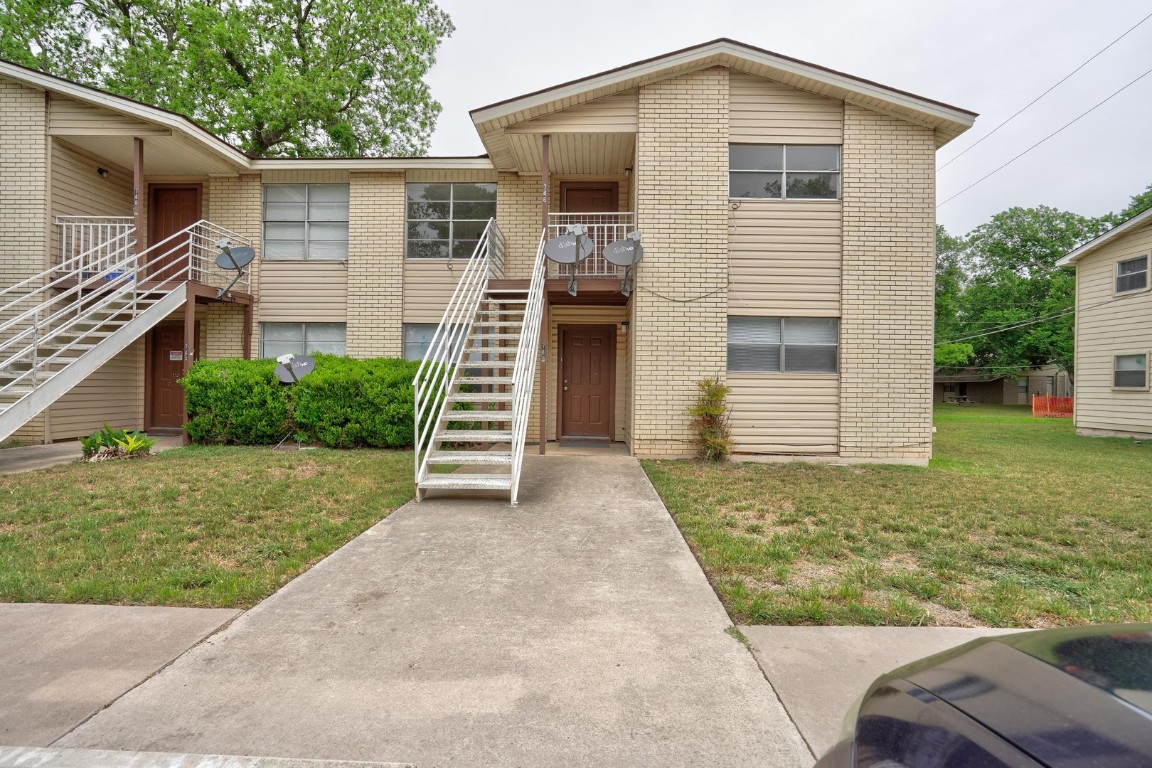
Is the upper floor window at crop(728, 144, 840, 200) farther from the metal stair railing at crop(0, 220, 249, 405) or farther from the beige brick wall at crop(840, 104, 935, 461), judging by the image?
the metal stair railing at crop(0, 220, 249, 405)

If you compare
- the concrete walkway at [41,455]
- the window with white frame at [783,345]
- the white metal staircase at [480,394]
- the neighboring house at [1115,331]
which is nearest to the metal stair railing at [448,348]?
the white metal staircase at [480,394]

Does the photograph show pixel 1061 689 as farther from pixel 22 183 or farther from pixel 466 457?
pixel 22 183

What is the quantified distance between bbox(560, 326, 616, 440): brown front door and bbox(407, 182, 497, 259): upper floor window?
3.05 m

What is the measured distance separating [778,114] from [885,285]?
3.64 meters

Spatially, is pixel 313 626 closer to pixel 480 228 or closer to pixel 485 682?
pixel 485 682

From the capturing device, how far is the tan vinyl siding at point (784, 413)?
981 cm

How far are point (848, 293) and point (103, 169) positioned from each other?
15.7 metres

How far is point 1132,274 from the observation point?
14266 mm

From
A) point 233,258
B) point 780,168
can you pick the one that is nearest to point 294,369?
point 233,258

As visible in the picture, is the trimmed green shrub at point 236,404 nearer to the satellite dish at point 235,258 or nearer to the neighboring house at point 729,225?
the neighboring house at point 729,225

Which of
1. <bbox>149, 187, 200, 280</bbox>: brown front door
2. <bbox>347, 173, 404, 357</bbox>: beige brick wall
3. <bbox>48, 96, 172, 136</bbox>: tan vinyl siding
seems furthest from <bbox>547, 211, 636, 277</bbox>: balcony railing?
<bbox>149, 187, 200, 280</bbox>: brown front door

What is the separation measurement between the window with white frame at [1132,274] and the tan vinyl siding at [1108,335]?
129mm

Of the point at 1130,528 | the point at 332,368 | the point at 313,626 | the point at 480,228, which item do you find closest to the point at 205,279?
the point at 332,368

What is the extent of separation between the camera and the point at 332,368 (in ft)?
33.6
